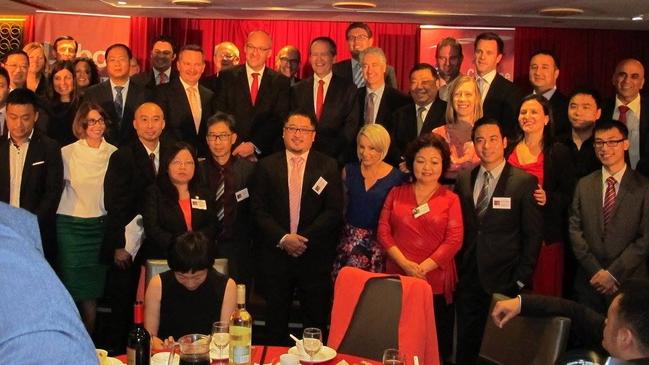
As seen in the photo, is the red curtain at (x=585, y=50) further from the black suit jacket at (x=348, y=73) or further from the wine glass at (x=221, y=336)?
the wine glass at (x=221, y=336)

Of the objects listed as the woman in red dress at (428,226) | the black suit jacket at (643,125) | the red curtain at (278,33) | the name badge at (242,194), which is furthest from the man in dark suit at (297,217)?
the red curtain at (278,33)

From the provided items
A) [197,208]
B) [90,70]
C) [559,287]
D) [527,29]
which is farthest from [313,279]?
[527,29]

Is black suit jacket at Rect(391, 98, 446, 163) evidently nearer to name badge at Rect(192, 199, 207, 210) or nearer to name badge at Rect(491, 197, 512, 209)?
name badge at Rect(491, 197, 512, 209)

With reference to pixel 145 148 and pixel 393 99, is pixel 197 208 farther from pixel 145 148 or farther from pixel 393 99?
pixel 393 99

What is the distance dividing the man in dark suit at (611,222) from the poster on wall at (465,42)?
428cm

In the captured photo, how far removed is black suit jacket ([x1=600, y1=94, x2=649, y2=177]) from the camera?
5305 mm

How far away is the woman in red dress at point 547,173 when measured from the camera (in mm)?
4930

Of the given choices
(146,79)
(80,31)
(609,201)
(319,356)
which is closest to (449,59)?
(609,201)

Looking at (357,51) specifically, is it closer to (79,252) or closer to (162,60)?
(162,60)

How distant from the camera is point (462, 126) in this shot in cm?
520

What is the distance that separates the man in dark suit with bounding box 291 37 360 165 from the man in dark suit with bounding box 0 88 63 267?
164 cm

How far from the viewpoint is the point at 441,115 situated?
17.7 ft

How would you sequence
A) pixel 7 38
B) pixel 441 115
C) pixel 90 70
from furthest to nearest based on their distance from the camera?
1. pixel 7 38
2. pixel 90 70
3. pixel 441 115

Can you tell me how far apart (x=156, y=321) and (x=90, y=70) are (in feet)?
10.5
